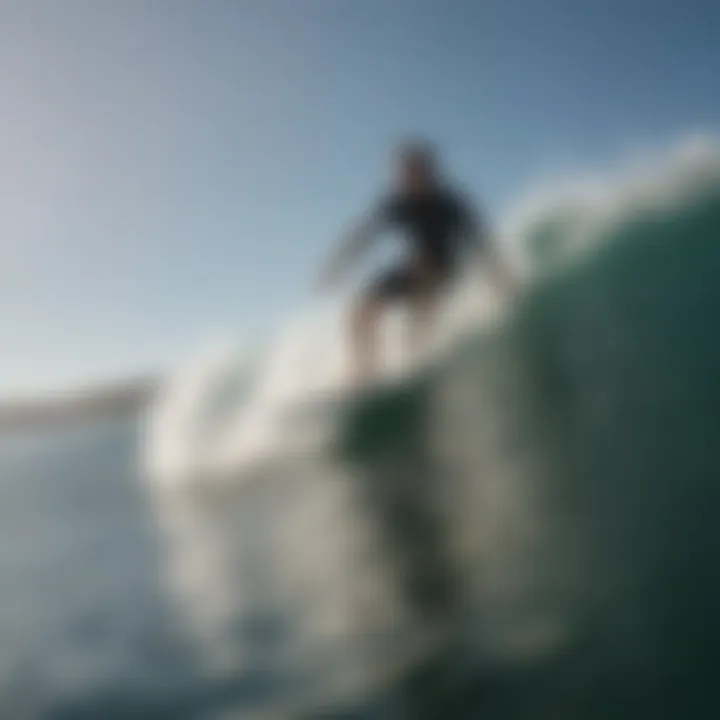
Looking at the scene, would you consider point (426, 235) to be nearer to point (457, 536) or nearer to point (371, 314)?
point (371, 314)

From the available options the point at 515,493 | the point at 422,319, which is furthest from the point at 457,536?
the point at 422,319

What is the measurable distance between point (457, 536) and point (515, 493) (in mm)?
217

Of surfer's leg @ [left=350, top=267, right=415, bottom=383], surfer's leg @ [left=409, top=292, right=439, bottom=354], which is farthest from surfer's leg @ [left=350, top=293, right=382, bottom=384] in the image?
surfer's leg @ [left=409, top=292, right=439, bottom=354]

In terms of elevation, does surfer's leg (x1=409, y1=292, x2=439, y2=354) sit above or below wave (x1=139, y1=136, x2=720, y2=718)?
above

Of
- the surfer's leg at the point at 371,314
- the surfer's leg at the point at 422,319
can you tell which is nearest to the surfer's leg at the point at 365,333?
the surfer's leg at the point at 371,314

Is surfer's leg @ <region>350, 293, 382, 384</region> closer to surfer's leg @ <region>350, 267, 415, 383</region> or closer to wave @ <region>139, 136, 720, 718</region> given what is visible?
surfer's leg @ <region>350, 267, 415, 383</region>

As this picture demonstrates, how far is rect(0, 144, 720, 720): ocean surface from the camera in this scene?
155cm

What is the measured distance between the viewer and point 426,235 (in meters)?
3.36

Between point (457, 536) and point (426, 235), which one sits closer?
point (457, 536)

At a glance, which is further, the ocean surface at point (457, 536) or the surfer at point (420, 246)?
the surfer at point (420, 246)

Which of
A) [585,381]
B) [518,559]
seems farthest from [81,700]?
[585,381]

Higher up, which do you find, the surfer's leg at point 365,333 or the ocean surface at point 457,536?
the surfer's leg at point 365,333

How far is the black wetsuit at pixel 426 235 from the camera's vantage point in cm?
331

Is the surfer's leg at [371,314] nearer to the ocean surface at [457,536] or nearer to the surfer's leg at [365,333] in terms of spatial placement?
the surfer's leg at [365,333]
